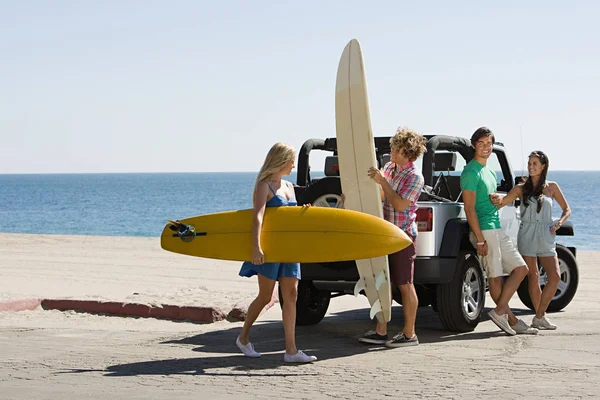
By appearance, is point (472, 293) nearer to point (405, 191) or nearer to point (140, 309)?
point (405, 191)

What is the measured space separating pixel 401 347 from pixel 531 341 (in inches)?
45.6

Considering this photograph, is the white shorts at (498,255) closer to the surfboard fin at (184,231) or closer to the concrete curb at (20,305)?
the surfboard fin at (184,231)

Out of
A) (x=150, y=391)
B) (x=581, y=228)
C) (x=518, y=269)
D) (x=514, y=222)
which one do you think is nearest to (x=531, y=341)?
(x=518, y=269)

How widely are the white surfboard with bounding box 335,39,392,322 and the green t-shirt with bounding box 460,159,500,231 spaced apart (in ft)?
3.33

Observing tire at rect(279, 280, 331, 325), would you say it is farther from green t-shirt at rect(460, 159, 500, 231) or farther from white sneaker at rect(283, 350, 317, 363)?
white sneaker at rect(283, 350, 317, 363)

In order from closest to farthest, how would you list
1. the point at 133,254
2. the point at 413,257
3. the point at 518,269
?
1. the point at 413,257
2. the point at 518,269
3. the point at 133,254

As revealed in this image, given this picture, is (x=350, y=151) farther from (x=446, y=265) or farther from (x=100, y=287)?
(x=100, y=287)

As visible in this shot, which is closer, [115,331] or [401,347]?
[401,347]

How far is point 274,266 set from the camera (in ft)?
23.4

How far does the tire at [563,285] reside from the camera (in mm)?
10203

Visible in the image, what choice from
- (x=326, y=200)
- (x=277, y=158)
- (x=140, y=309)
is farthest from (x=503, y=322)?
(x=140, y=309)

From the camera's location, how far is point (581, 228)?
52.7 m

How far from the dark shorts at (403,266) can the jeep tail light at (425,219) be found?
407mm

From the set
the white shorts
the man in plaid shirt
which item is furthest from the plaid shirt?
the white shorts
